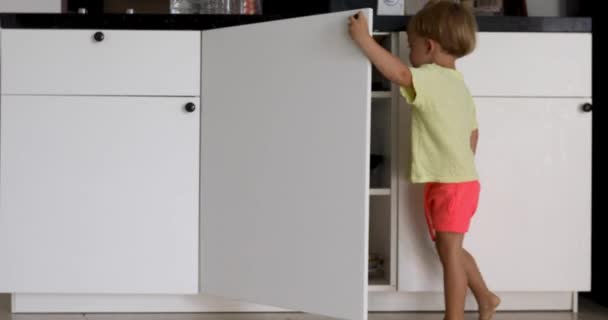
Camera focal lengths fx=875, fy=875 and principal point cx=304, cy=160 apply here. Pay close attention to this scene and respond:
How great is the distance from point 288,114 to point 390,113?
1.05 ft

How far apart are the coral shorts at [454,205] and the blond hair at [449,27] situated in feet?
0.92

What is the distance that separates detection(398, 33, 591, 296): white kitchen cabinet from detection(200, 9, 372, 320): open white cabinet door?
0.32 meters

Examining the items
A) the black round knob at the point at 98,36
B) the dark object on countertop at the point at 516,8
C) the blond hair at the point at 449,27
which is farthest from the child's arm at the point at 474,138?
the black round knob at the point at 98,36

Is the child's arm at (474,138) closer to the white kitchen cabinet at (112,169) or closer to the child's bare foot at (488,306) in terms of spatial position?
the child's bare foot at (488,306)

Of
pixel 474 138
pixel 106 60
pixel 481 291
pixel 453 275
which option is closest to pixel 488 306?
pixel 481 291

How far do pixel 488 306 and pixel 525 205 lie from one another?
245mm

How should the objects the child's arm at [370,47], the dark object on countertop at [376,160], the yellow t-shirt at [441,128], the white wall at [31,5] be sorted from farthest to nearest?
the white wall at [31,5] < the dark object on countertop at [376,160] < the yellow t-shirt at [441,128] < the child's arm at [370,47]

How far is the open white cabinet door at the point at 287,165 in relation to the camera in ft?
5.38

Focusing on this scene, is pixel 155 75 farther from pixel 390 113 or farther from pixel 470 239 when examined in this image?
pixel 470 239

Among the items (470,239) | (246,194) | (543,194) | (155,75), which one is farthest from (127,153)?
(543,194)

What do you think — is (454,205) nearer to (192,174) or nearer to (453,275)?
(453,275)

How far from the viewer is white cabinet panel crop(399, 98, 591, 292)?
196 cm
